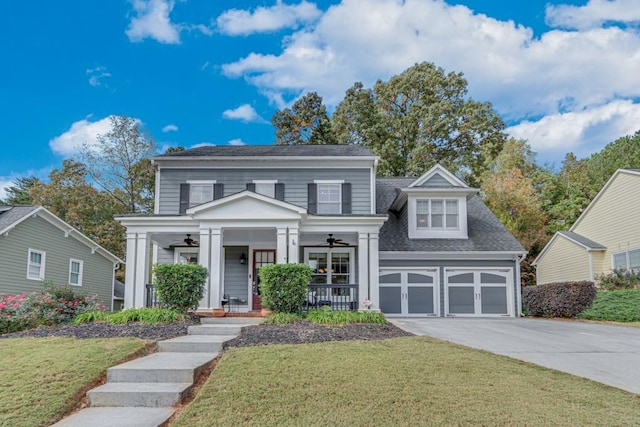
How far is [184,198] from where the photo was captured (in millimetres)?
17266

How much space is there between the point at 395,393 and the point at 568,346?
5.53 metres

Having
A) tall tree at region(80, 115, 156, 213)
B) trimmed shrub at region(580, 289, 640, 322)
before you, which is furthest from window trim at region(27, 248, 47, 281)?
trimmed shrub at region(580, 289, 640, 322)

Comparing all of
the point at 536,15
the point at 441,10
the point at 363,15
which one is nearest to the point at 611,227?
the point at 536,15

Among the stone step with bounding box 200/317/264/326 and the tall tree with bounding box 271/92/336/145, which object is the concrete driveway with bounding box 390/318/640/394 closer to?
the stone step with bounding box 200/317/264/326

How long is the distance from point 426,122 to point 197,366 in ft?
83.3

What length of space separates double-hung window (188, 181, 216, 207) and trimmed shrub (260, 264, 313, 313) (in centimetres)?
636

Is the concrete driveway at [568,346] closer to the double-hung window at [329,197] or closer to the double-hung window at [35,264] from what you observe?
the double-hung window at [329,197]

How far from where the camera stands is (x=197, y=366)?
6.96 metres

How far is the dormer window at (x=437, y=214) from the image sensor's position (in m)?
18.5

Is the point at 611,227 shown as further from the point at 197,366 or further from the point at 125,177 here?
the point at 125,177

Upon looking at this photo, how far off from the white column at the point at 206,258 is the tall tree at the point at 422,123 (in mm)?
17800

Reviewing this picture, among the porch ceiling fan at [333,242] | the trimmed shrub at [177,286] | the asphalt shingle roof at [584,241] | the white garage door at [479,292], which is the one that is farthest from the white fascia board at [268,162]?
the asphalt shingle roof at [584,241]

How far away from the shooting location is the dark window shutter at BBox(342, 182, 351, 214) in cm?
1705

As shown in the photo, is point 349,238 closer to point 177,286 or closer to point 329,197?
point 329,197
